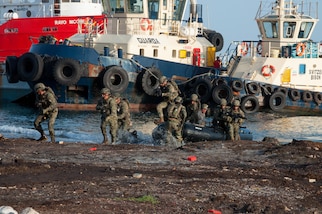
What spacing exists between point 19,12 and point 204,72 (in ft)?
50.2

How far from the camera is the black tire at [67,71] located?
24703 mm

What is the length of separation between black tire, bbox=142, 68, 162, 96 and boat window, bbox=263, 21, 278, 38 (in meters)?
5.70

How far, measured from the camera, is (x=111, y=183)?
9414mm

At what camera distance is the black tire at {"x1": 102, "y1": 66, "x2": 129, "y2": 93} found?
24.8 metres

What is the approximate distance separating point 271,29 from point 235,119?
1495cm

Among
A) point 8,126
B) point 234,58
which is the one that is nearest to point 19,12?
point 234,58

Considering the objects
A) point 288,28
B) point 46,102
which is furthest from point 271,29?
point 46,102

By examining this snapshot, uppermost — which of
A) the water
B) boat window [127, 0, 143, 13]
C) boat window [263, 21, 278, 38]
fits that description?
boat window [127, 0, 143, 13]

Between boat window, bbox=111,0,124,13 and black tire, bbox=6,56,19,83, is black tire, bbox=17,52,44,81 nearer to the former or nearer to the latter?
black tire, bbox=6,56,19,83

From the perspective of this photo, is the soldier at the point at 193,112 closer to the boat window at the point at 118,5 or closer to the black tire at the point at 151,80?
the black tire at the point at 151,80

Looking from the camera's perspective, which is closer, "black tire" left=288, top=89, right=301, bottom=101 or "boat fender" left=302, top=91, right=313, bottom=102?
"black tire" left=288, top=89, right=301, bottom=101

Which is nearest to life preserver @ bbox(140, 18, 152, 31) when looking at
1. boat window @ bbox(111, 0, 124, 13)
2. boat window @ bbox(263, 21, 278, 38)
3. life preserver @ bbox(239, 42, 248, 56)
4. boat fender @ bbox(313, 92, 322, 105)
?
boat window @ bbox(111, 0, 124, 13)

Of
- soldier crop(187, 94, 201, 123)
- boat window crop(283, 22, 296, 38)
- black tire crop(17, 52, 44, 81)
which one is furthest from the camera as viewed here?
boat window crop(283, 22, 296, 38)

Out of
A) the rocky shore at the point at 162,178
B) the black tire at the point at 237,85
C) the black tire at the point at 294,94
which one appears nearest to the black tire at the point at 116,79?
the black tire at the point at 237,85
